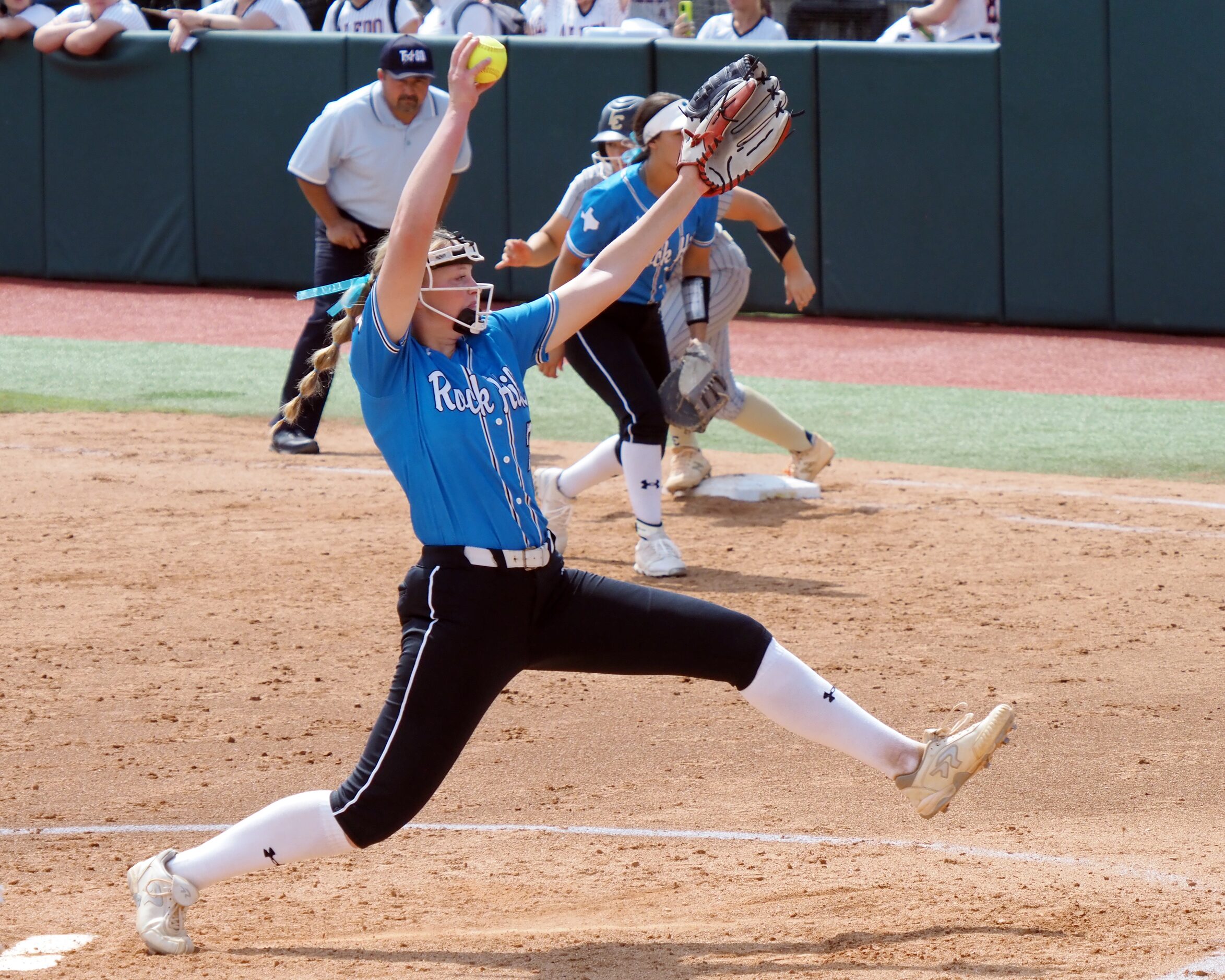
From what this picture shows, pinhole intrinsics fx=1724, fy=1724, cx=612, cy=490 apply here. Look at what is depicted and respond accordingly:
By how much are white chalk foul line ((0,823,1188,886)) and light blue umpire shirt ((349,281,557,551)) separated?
1.15m

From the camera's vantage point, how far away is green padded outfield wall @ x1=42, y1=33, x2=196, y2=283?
15633mm

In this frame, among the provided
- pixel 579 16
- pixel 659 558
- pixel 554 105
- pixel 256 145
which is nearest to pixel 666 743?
pixel 659 558

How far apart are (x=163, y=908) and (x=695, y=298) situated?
4385 millimetres

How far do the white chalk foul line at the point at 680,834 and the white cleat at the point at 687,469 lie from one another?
4.34 metres

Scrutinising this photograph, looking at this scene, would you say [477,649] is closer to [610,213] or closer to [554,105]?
[610,213]

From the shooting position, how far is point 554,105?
14484 millimetres

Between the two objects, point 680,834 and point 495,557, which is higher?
point 495,557

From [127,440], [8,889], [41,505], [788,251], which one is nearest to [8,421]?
[127,440]

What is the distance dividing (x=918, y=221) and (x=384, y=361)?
10.5m

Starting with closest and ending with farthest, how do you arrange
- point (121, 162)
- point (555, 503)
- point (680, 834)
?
point (680, 834)
point (555, 503)
point (121, 162)

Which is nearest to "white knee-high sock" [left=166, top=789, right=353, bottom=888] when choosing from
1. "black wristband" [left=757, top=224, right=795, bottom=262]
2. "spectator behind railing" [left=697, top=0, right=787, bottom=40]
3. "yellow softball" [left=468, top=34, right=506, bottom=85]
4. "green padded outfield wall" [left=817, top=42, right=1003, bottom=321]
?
"yellow softball" [left=468, top=34, right=506, bottom=85]

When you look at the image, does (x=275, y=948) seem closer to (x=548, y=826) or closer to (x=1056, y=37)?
(x=548, y=826)

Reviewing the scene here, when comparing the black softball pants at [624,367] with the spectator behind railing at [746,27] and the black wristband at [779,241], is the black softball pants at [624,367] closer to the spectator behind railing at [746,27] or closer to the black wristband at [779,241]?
the black wristband at [779,241]

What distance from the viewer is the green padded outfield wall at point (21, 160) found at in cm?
1599
